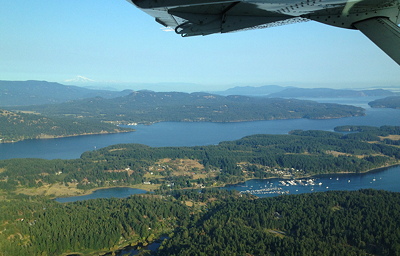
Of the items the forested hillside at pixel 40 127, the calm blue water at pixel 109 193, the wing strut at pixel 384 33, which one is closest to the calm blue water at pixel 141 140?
the forested hillside at pixel 40 127

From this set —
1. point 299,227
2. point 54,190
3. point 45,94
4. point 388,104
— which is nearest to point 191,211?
point 299,227

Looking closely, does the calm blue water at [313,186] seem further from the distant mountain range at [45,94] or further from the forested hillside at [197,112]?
the distant mountain range at [45,94]

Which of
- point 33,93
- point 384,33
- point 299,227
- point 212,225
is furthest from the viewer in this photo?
point 33,93

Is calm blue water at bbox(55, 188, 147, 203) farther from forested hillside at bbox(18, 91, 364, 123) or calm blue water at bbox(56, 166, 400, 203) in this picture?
forested hillside at bbox(18, 91, 364, 123)

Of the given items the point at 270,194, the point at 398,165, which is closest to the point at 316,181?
the point at 270,194

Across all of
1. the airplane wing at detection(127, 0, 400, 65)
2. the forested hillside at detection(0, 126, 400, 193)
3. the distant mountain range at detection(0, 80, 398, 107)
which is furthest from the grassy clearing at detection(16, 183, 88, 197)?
the distant mountain range at detection(0, 80, 398, 107)

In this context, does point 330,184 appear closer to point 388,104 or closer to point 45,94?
point 388,104
